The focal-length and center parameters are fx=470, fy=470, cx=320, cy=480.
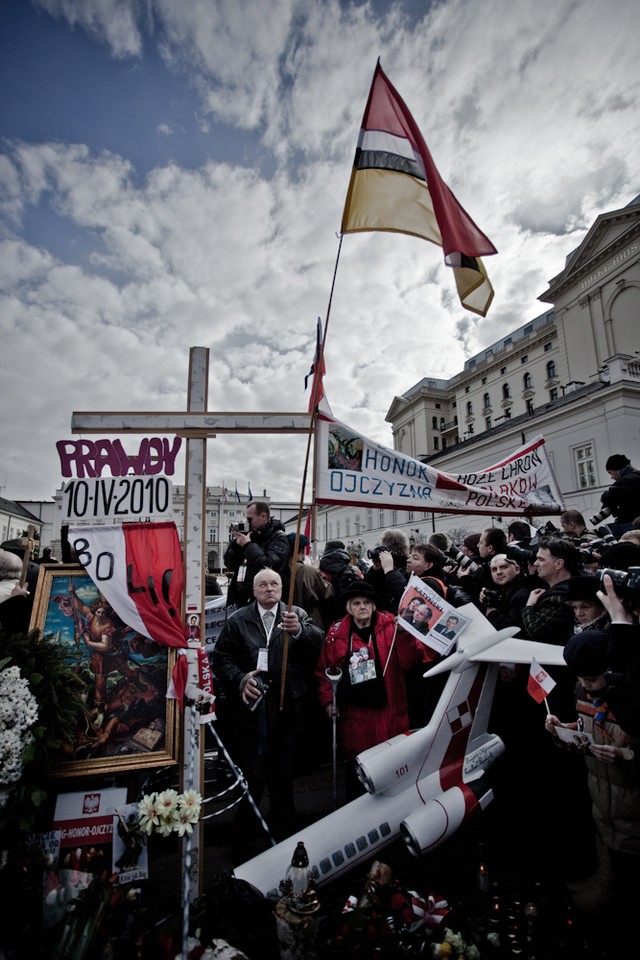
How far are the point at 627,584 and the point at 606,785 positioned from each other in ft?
4.76

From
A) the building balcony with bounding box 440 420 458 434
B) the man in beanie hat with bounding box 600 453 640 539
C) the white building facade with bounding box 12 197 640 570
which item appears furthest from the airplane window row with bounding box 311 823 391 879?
the building balcony with bounding box 440 420 458 434

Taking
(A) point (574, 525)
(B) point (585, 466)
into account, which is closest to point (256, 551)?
(A) point (574, 525)

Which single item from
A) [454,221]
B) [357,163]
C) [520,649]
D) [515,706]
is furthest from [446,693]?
[357,163]

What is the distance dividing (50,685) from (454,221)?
4.39m

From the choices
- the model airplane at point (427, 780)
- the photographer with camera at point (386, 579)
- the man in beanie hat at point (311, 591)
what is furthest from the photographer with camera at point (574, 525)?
the man in beanie hat at point (311, 591)

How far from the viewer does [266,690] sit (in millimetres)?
3586

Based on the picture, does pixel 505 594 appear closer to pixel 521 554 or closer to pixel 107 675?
pixel 521 554

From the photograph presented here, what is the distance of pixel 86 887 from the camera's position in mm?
2457

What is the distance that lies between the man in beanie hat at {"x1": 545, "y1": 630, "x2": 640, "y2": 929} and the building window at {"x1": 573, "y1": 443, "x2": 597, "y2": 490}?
2766 cm

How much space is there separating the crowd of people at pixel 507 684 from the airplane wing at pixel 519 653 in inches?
8.4

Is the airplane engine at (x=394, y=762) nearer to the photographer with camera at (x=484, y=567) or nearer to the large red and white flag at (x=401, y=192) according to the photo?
the photographer with camera at (x=484, y=567)

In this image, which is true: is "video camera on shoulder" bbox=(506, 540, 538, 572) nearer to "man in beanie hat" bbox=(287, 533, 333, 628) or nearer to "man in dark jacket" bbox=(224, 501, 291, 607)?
"man in beanie hat" bbox=(287, 533, 333, 628)

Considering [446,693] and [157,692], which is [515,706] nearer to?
[446,693]

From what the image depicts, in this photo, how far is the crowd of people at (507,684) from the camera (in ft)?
9.20
